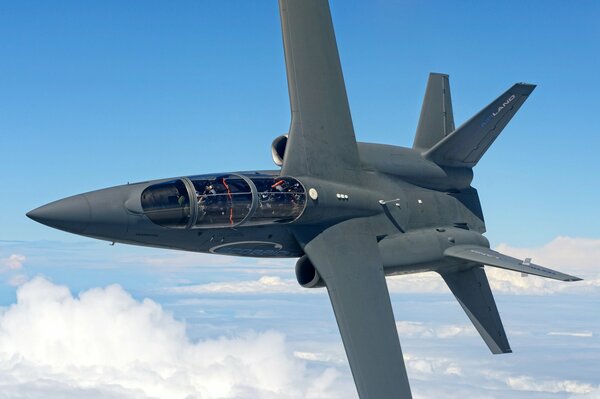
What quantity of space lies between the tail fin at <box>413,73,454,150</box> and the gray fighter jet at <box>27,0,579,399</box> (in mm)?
45

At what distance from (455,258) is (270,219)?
5903mm

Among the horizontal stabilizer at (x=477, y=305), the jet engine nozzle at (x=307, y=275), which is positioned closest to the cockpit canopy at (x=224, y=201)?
the jet engine nozzle at (x=307, y=275)

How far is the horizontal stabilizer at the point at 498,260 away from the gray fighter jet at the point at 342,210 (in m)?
0.04

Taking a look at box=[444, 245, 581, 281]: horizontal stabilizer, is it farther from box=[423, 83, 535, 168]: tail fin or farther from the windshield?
the windshield

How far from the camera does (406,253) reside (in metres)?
19.8

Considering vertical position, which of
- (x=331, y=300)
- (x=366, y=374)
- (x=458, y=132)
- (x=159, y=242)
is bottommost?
(x=366, y=374)

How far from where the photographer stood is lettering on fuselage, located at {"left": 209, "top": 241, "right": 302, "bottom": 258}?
18.0m

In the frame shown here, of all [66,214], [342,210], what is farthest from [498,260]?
[66,214]

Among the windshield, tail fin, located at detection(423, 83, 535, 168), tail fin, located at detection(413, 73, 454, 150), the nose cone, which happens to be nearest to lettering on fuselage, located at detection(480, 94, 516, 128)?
tail fin, located at detection(423, 83, 535, 168)

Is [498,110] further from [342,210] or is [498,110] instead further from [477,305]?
[342,210]

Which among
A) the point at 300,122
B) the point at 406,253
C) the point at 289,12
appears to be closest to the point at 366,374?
the point at 406,253

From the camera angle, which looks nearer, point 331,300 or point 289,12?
point 331,300

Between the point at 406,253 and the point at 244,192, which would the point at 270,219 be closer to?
the point at 244,192

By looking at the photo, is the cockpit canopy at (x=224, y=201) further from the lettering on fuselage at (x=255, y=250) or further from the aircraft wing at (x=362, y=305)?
the aircraft wing at (x=362, y=305)
